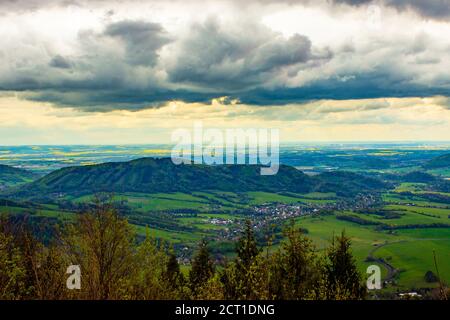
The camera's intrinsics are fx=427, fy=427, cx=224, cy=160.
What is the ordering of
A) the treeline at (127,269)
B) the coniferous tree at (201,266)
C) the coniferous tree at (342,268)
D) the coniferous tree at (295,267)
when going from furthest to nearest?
the coniferous tree at (201,266), the coniferous tree at (342,268), the coniferous tree at (295,267), the treeline at (127,269)

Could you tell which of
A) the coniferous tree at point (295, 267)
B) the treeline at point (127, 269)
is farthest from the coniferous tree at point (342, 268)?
the coniferous tree at point (295, 267)

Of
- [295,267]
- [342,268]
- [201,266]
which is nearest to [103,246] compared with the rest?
[295,267]

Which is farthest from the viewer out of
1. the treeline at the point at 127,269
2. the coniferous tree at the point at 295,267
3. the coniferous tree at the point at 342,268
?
the coniferous tree at the point at 342,268

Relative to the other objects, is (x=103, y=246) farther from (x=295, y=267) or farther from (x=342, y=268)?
(x=342, y=268)

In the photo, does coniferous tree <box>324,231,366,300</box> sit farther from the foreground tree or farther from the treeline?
the foreground tree

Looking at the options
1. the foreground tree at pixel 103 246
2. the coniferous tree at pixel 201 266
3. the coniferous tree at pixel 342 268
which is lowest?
the coniferous tree at pixel 201 266

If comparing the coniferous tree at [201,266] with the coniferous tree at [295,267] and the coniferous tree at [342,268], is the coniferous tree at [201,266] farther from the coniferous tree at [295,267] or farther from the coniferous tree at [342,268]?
the coniferous tree at [342,268]

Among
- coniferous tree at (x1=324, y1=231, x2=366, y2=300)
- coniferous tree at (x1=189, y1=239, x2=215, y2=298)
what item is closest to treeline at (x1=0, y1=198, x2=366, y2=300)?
coniferous tree at (x1=324, y1=231, x2=366, y2=300)

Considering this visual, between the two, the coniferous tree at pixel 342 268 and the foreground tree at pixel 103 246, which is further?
the coniferous tree at pixel 342 268
